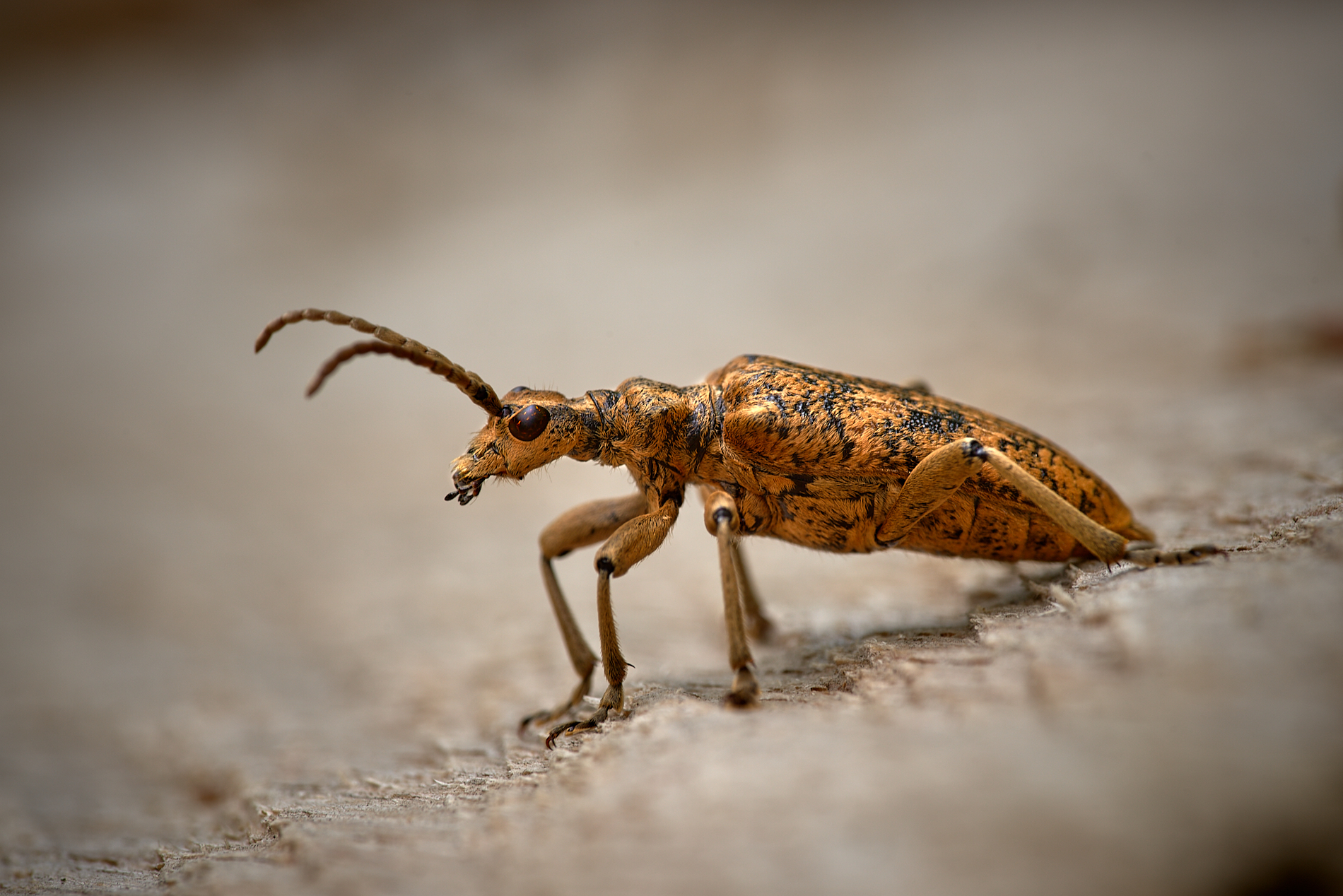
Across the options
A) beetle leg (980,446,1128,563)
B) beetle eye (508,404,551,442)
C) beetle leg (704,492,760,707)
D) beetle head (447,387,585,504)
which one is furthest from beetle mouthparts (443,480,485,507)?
beetle leg (980,446,1128,563)

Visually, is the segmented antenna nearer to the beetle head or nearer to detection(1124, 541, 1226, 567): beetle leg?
the beetle head

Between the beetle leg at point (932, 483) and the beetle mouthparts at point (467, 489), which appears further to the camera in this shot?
the beetle mouthparts at point (467, 489)

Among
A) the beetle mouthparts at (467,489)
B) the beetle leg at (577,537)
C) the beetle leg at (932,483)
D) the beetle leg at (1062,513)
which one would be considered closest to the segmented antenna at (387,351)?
the beetle mouthparts at (467,489)

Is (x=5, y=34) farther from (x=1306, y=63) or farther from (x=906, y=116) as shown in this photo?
(x=1306, y=63)

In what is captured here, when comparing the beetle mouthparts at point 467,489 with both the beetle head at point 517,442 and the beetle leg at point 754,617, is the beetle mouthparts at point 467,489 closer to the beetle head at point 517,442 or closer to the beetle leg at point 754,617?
the beetle head at point 517,442

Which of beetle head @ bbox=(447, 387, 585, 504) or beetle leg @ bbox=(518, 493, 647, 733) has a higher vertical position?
beetle head @ bbox=(447, 387, 585, 504)

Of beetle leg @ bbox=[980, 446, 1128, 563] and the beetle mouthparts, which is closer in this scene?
beetle leg @ bbox=[980, 446, 1128, 563]

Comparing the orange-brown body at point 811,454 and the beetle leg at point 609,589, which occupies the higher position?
the orange-brown body at point 811,454
